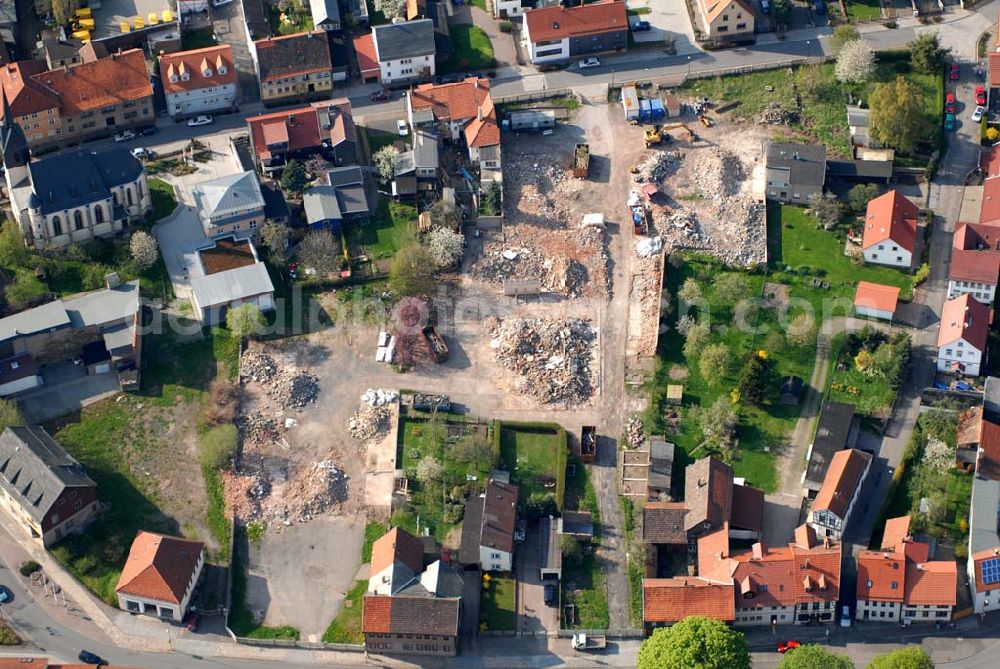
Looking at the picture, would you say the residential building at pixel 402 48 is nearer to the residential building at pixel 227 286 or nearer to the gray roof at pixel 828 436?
the residential building at pixel 227 286

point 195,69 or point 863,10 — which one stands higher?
point 195,69

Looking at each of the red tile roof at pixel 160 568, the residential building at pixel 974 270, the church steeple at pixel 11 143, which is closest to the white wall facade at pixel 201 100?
the church steeple at pixel 11 143

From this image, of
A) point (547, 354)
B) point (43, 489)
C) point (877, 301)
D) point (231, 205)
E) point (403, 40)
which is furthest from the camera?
point (403, 40)

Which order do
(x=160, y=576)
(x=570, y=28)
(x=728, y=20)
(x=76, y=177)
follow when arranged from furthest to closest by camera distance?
(x=728, y=20)
(x=570, y=28)
(x=76, y=177)
(x=160, y=576)

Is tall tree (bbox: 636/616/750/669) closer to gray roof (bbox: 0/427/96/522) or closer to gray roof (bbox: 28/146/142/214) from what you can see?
gray roof (bbox: 0/427/96/522)

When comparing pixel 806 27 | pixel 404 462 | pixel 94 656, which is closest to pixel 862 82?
pixel 806 27

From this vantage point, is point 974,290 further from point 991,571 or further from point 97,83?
point 97,83

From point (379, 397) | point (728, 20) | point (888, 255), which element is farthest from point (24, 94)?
point (888, 255)
